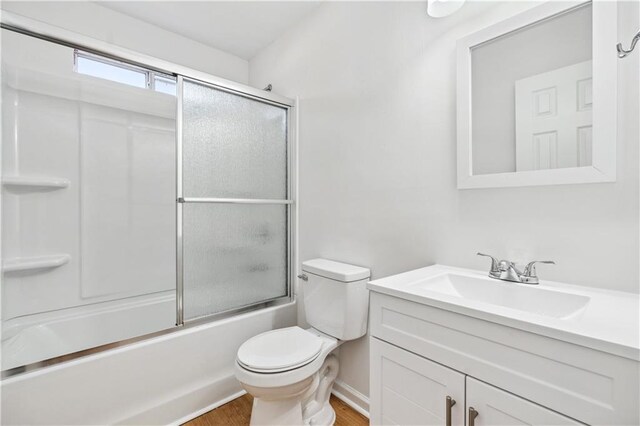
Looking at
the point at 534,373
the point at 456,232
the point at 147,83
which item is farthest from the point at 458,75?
the point at 147,83

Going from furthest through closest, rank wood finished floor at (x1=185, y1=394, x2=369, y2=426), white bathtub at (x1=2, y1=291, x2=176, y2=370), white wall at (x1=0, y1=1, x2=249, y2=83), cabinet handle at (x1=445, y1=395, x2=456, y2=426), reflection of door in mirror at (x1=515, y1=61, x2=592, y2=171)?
white wall at (x1=0, y1=1, x2=249, y2=83)
wood finished floor at (x1=185, y1=394, x2=369, y2=426)
white bathtub at (x1=2, y1=291, x2=176, y2=370)
reflection of door in mirror at (x1=515, y1=61, x2=592, y2=171)
cabinet handle at (x1=445, y1=395, x2=456, y2=426)

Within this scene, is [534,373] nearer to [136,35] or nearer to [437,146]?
[437,146]

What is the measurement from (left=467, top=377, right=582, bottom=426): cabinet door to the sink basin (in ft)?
1.03

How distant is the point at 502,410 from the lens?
2.55 feet

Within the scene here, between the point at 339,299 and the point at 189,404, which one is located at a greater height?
the point at 339,299

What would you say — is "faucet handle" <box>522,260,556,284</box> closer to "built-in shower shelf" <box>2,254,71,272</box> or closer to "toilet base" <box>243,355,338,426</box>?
"toilet base" <box>243,355,338,426</box>

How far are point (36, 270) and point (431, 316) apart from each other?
2329 mm

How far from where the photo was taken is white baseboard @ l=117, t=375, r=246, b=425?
151 centimetres

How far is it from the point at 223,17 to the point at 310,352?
92.4 inches

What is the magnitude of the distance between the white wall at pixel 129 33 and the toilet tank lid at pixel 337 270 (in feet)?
6.52

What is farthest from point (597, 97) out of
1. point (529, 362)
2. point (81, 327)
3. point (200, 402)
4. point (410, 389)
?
point (81, 327)

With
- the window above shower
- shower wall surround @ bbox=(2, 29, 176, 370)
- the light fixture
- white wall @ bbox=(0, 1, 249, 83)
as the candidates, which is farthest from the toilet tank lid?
white wall @ bbox=(0, 1, 249, 83)

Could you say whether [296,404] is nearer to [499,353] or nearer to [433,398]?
[433,398]

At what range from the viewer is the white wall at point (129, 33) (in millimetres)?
1847
